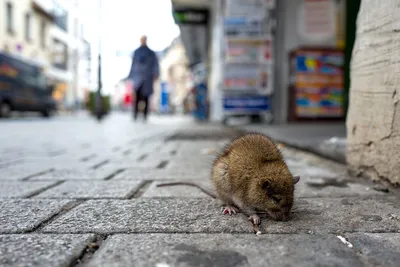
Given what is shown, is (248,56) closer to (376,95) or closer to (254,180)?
(376,95)

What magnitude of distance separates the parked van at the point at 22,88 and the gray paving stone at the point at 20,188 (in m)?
15.4

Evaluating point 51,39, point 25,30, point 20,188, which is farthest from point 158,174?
point 51,39

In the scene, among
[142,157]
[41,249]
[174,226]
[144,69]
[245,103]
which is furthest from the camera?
[144,69]

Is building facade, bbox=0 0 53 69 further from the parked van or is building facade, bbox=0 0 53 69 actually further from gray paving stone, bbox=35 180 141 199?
gray paving stone, bbox=35 180 141 199

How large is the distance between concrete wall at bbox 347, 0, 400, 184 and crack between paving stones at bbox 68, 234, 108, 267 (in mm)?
1527

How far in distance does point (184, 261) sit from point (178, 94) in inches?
2225

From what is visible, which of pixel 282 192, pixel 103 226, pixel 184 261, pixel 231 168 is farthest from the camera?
pixel 231 168

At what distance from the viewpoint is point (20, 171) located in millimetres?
3061

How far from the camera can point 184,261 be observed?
1216 mm

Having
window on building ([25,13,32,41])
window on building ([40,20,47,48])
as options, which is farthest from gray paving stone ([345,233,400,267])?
window on building ([40,20,47,48])

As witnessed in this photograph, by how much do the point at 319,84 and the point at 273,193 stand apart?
6.99m

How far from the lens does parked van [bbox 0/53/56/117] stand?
55.3 ft

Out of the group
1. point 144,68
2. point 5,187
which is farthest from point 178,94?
point 5,187

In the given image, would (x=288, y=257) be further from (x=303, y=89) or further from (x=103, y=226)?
(x=303, y=89)
